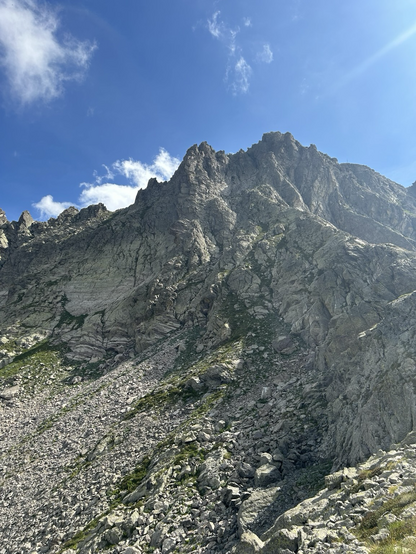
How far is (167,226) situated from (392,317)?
298ft

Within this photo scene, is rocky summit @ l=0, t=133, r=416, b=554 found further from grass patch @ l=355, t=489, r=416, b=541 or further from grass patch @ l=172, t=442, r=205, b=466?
grass patch @ l=172, t=442, r=205, b=466

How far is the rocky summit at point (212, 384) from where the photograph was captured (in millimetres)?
17594

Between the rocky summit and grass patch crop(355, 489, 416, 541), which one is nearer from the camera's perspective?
grass patch crop(355, 489, 416, 541)

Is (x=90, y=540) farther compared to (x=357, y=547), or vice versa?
(x=90, y=540)

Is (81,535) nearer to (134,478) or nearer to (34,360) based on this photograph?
(134,478)

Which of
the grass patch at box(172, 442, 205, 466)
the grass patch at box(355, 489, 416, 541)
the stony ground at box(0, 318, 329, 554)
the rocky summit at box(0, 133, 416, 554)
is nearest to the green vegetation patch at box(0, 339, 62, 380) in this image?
the rocky summit at box(0, 133, 416, 554)

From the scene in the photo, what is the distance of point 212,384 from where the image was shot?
40.4 metres

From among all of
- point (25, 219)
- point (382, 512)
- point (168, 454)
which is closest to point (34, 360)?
point (168, 454)

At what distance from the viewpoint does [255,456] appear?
77.3ft

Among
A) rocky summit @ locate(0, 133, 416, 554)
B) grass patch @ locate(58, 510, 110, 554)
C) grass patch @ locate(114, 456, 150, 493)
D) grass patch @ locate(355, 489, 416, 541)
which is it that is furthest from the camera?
grass patch @ locate(114, 456, 150, 493)

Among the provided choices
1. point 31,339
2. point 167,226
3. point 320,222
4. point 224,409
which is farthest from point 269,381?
point 167,226

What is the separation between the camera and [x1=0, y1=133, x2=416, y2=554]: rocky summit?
17.6 metres

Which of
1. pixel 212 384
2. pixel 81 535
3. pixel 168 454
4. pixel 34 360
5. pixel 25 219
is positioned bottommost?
pixel 81 535

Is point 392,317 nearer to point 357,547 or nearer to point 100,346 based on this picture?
point 357,547
